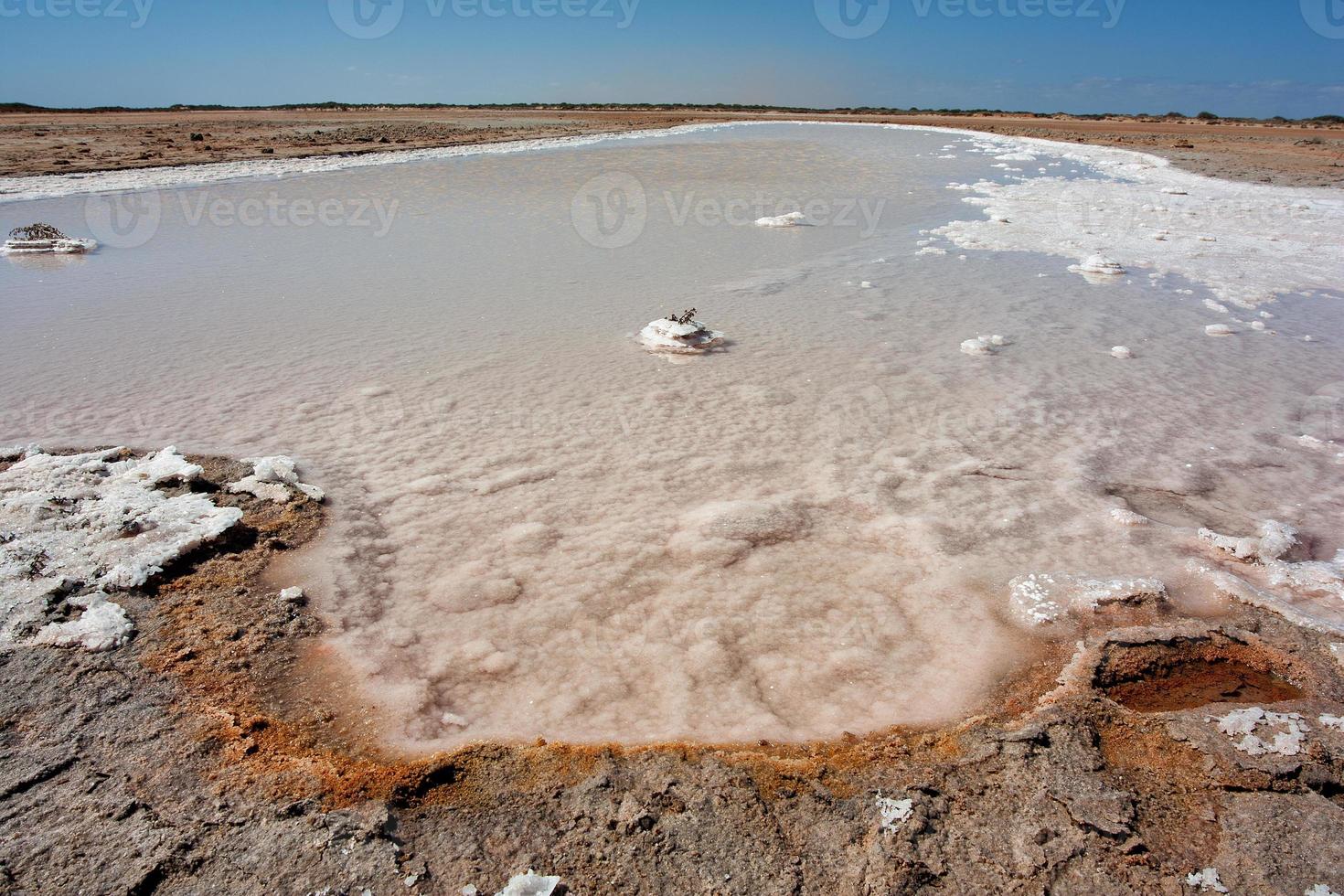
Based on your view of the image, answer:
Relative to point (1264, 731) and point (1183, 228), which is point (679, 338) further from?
point (1183, 228)

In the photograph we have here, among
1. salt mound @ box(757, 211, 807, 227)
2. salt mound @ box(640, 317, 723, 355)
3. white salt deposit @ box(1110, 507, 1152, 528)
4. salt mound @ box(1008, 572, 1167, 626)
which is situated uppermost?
salt mound @ box(757, 211, 807, 227)

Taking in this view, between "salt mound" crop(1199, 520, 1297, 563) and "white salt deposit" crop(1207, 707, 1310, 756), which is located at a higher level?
"white salt deposit" crop(1207, 707, 1310, 756)

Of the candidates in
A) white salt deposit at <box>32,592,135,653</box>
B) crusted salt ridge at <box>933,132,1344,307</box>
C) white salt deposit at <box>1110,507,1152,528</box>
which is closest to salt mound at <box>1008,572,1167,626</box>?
white salt deposit at <box>1110,507,1152,528</box>

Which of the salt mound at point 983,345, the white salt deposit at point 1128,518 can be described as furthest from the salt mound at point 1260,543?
the salt mound at point 983,345

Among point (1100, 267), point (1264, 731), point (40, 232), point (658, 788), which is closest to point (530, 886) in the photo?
point (658, 788)

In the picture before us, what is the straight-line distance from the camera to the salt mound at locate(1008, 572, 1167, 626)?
112 inches

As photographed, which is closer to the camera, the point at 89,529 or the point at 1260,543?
the point at 89,529

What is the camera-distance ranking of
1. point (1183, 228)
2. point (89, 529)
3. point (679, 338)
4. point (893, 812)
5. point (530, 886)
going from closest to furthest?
point (530, 886), point (893, 812), point (89, 529), point (679, 338), point (1183, 228)

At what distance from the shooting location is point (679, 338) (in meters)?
5.45

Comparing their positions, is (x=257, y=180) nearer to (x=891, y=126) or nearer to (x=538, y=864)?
(x=538, y=864)

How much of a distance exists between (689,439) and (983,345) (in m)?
2.82

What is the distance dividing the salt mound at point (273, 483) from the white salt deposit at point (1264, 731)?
12.1ft

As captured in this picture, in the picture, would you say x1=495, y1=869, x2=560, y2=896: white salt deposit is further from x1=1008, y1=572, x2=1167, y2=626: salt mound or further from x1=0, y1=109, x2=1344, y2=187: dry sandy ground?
x1=0, y1=109, x2=1344, y2=187: dry sandy ground

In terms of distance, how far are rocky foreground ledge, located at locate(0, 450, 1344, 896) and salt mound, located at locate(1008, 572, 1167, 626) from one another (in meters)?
0.21
